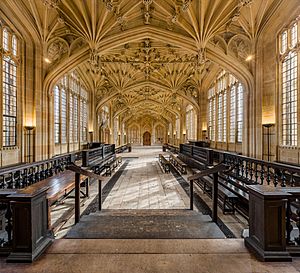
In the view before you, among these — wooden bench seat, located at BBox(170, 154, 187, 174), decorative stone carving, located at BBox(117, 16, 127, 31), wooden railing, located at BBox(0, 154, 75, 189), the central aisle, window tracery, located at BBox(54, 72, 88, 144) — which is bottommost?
the central aisle

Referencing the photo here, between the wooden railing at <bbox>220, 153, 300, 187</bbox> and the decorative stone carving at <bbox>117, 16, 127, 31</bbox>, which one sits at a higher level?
the decorative stone carving at <bbox>117, 16, 127, 31</bbox>

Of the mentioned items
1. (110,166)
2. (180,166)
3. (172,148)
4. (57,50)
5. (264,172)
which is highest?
(57,50)

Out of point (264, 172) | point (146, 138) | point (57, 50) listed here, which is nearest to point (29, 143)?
point (57, 50)

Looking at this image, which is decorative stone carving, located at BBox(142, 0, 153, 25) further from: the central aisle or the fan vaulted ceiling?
the central aisle

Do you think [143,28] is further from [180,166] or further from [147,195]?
[147,195]

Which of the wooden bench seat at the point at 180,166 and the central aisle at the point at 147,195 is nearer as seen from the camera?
the central aisle at the point at 147,195

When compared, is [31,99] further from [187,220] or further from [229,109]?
[229,109]

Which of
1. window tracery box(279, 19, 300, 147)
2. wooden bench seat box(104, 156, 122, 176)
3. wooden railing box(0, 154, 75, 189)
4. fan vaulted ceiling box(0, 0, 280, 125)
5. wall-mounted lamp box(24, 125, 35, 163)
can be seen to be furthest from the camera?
wooden bench seat box(104, 156, 122, 176)

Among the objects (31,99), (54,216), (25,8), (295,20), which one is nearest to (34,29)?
(25,8)

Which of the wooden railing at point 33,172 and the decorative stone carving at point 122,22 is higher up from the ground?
the decorative stone carving at point 122,22

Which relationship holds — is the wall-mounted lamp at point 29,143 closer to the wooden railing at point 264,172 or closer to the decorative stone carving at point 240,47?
the wooden railing at point 264,172

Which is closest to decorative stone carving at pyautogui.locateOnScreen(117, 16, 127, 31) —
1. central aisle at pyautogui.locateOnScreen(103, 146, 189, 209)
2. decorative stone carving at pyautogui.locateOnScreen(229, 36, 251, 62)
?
decorative stone carving at pyautogui.locateOnScreen(229, 36, 251, 62)

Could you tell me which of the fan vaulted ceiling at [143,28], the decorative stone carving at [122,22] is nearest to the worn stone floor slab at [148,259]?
the fan vaulted ceiling at [143,28]

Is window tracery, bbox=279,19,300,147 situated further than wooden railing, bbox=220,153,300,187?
Yes
